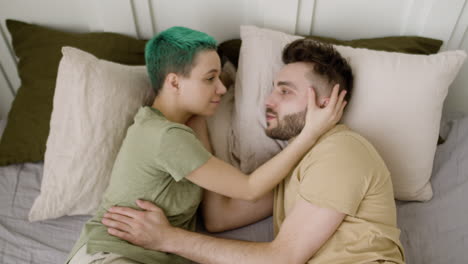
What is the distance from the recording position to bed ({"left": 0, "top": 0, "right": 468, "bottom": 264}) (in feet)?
3.71

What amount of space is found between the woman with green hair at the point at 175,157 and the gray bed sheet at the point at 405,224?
0.21 meters

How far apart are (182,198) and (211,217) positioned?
16cm

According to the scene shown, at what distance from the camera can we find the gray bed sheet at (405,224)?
1061mm

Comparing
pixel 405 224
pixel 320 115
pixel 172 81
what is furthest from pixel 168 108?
pixel 405 224

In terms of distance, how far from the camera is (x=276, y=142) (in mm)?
1225

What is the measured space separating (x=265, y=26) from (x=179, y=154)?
2.63 feet

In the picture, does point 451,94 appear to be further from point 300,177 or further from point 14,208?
point 14,208

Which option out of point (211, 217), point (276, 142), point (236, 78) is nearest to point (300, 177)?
point (276, 142)

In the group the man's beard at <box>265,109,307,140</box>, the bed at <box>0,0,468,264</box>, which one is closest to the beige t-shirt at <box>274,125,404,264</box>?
the man's beard at <box>265,109,307,140</box>

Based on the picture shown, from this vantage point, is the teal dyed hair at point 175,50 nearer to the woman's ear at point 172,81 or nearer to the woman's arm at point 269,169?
the woman's ear at point 172,81

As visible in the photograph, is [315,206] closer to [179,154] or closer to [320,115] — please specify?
[320,115]

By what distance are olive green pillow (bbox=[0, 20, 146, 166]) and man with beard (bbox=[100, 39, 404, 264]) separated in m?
0.59

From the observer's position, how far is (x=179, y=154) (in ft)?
3.00

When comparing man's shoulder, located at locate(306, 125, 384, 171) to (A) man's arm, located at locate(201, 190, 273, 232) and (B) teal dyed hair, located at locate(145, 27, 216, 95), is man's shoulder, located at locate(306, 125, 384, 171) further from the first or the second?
(B) teal dyed hair, located at locate(145, 27, 216, 95)
